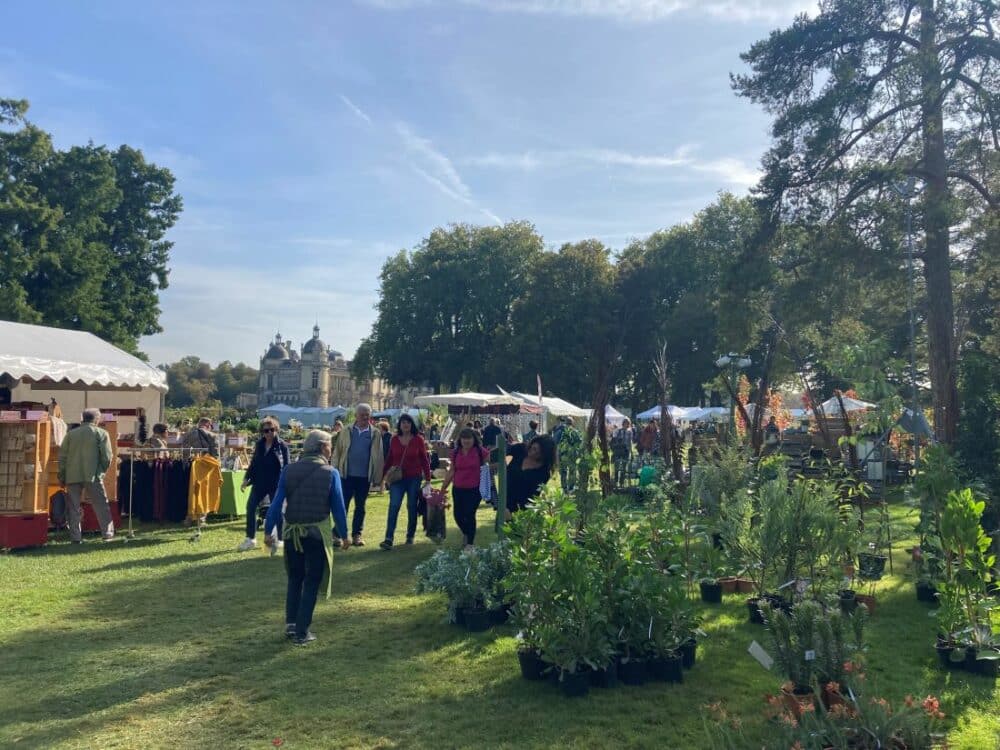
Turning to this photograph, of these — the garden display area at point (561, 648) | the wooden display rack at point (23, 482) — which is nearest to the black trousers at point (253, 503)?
the garden display area at point (561, 648)

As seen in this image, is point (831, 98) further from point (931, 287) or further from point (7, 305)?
point (7, 305)

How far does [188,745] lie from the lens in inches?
141

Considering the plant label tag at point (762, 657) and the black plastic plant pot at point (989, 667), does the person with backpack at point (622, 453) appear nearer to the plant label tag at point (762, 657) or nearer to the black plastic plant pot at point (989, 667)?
the black plastic plant pot at point (989, 667)

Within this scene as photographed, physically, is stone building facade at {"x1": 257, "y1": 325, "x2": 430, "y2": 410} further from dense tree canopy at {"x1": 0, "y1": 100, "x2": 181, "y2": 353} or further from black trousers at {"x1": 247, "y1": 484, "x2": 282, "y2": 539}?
black trousers at {"x1": 247, "y1": 484, "x2": 282, "y2": 539}

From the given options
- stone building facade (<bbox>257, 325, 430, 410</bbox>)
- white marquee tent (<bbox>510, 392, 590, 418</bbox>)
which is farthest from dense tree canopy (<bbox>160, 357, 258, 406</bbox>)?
white marquee tent (<bbox>510, 392, 590, 418</bbox>)

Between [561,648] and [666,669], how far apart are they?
0.71 meters

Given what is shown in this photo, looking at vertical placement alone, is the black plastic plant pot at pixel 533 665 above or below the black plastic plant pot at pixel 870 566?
below

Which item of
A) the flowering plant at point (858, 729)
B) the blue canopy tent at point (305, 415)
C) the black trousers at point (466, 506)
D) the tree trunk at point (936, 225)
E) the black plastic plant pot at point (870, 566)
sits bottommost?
the black plastic plant pot at point (870, 566)

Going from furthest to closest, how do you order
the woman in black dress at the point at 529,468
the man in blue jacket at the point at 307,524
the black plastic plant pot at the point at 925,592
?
the woman in black dress at the point at 529,468 → the black plastic plant pot at the point at 925,592 → the man in blue jacket at the point at 307,524

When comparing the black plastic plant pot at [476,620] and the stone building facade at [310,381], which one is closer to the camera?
the black plastic plant pot at [476,620]

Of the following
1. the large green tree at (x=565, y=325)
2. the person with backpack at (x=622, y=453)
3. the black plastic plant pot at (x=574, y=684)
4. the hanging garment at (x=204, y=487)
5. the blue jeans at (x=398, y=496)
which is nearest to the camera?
the black plastic plant pot at (x=574, y=684)

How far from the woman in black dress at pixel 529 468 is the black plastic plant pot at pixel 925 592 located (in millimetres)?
3518

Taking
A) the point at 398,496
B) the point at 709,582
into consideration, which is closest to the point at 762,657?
the point at 709,582

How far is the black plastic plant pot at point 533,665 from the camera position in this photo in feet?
14.5
